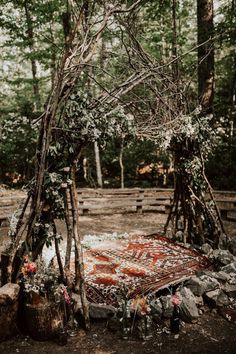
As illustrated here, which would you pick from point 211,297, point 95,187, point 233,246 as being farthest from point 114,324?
point 233,246

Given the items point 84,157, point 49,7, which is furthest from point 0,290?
point 84,157

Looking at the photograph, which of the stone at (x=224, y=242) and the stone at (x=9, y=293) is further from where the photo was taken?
the stone at (x=224, y=242)

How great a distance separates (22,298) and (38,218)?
3.53 ft

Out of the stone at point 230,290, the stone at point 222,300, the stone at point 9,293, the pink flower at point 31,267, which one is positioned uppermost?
the pink flower at point 31,267

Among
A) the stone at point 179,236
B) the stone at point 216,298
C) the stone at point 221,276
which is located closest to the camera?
the stone at point 216,298

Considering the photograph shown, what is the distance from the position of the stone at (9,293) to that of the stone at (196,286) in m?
2.67

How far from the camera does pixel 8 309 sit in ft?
13.7

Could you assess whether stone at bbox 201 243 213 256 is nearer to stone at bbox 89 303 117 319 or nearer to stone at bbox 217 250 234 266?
stone at bbox 217 250 234 266

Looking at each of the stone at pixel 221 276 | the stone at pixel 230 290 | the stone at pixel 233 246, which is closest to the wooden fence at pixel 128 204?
the stone at pixel 233 246

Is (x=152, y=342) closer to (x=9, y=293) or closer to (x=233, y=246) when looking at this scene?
(x=9, y=293)

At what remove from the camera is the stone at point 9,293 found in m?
4.11

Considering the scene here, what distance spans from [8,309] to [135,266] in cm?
272

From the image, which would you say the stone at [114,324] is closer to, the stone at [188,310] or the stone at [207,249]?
the stone at [188,310]

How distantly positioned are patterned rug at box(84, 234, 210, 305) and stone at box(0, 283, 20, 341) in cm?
123
